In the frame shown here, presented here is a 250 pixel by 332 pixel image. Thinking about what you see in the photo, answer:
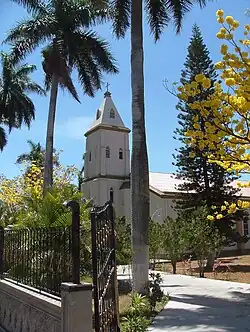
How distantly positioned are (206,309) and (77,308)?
495 cm

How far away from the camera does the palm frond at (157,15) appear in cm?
1318

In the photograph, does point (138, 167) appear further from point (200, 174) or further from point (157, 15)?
point (200, 174)

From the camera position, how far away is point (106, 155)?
37406 millimetres

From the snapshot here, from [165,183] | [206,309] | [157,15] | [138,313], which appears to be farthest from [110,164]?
[138,313]

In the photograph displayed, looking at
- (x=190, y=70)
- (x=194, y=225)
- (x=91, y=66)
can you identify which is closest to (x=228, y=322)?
(x=194, y=225)

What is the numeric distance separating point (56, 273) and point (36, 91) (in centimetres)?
2687

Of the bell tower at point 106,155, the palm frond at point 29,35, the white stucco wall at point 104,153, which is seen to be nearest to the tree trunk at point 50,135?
the palm frond at point 29,35

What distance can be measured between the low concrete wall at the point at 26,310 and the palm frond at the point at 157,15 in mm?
9025

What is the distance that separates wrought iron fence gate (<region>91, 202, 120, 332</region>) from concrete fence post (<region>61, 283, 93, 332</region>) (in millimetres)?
316

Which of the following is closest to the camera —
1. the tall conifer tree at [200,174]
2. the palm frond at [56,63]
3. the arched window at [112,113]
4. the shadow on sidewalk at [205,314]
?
the shadow on sidewalk at [205,314]

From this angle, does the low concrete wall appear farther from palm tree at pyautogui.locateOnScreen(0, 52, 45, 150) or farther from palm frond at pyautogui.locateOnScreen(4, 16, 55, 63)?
palm tree at pyautogui.locateOnScreen(0, 52, 45, 150)

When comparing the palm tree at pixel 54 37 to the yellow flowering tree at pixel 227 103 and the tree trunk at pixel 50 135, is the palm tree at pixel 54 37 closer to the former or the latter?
the tree trunk at pixel 50 135

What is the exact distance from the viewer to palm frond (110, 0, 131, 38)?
13.0 m

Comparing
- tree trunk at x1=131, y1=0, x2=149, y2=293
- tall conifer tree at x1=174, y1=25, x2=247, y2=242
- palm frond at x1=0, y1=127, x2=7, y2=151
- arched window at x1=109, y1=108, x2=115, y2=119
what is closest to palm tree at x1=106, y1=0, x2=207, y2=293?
tree trunk at x1=131, y1=0, x2=149, y2=293
